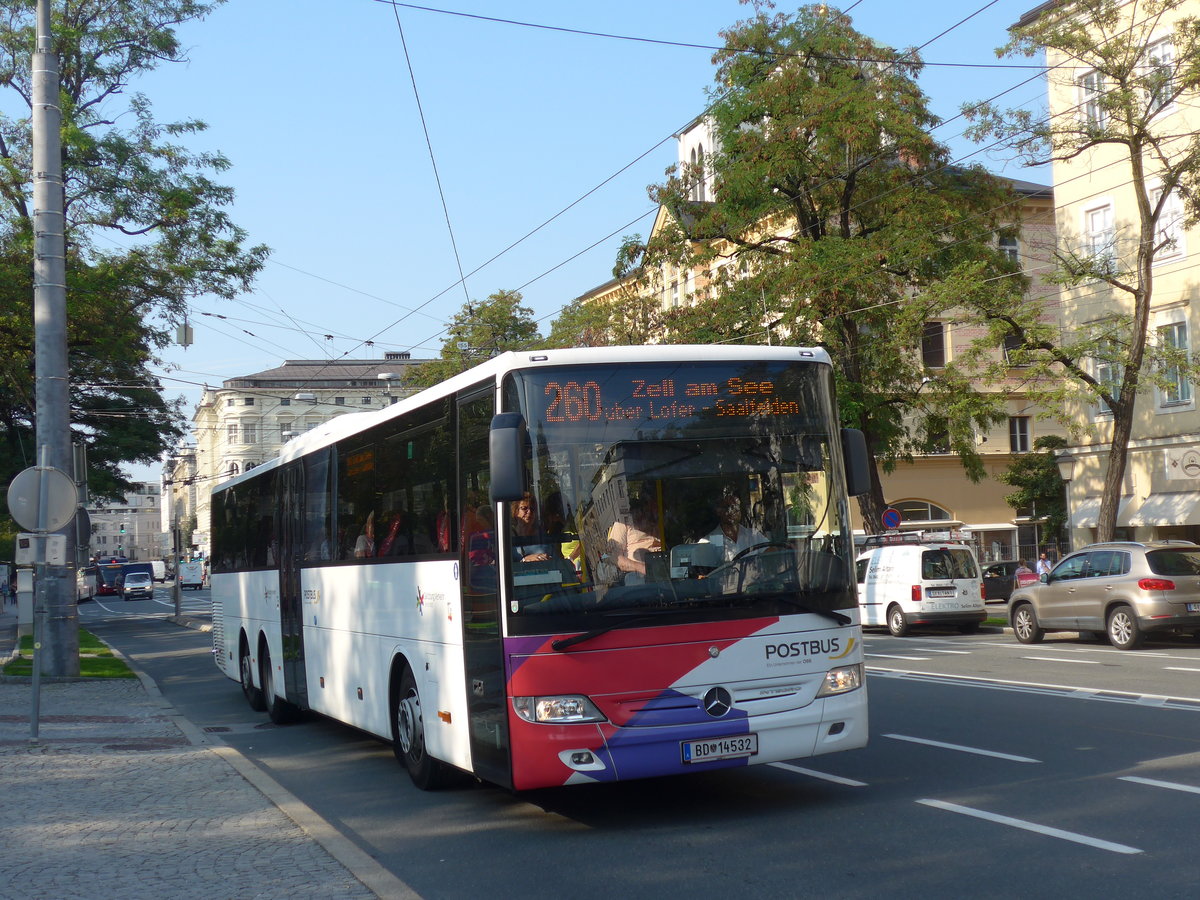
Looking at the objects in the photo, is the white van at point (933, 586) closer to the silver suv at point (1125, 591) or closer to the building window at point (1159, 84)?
the silver suv at point (1125, 591)

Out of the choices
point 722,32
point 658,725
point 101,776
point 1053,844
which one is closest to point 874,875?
point 1053,844

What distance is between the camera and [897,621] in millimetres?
28547

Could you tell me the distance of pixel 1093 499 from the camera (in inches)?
1433

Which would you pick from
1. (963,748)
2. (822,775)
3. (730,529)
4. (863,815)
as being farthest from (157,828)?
(963,748)

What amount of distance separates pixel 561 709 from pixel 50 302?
14956 millimetres

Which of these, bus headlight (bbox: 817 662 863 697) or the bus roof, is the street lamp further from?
bus headlight (bbox: 817 662 863 697)

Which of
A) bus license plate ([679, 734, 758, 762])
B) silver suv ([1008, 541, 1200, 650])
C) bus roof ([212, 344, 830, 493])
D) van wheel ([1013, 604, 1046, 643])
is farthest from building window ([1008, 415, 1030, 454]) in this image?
bus license plate ([679, 734, 758, 762])

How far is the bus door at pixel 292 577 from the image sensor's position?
13.8m

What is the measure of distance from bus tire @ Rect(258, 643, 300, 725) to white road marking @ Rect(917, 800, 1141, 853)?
27.3ft

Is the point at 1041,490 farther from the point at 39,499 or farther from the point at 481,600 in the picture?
the point at 481,600

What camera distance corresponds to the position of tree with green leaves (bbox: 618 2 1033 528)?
31438 millimetres

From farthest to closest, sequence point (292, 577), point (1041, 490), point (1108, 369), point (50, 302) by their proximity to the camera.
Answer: point (1041, 490)
point (1108, 369)
point (50, 302)
point (292, 577)

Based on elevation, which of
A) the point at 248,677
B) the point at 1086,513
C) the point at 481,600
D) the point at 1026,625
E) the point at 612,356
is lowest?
the point at 1026,625

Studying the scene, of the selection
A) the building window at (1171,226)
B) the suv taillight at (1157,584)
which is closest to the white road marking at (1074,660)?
the suv taillight at (1157,584)
